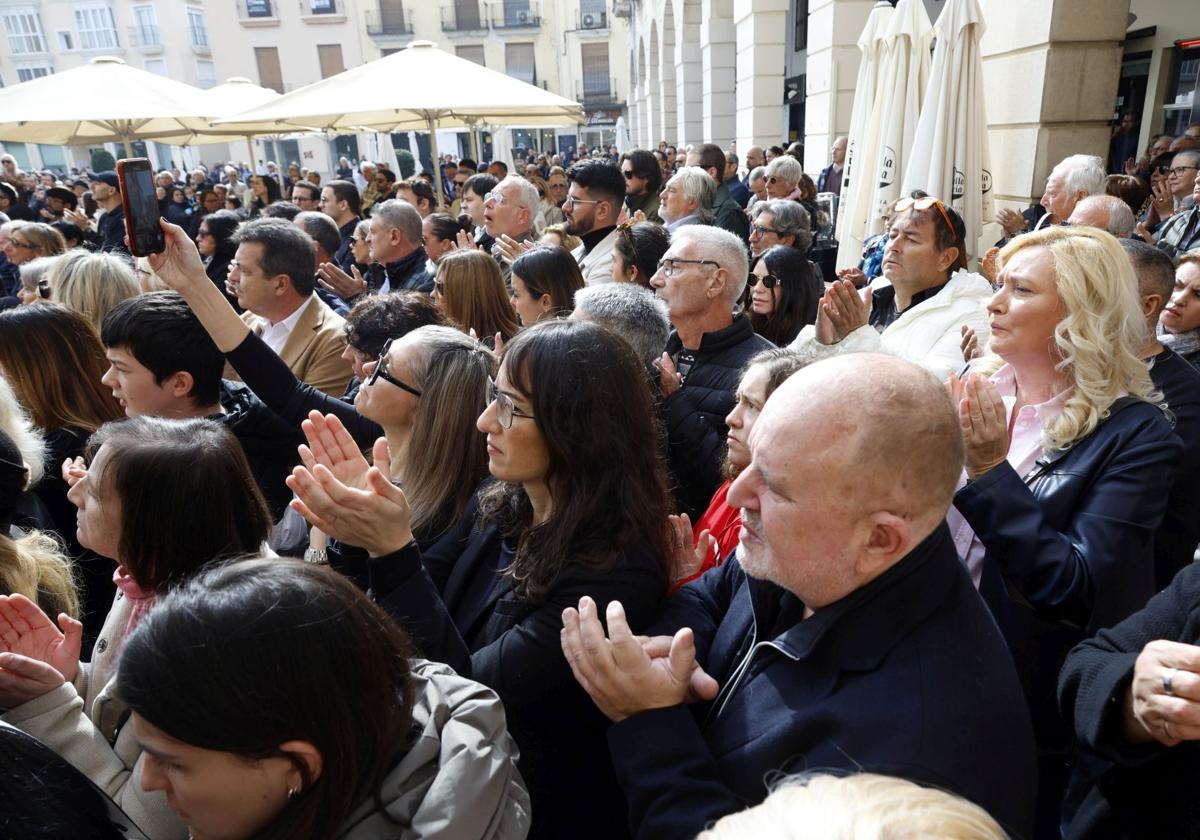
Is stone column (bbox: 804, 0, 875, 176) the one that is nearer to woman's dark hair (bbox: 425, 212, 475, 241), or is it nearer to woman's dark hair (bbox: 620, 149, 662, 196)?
woman's dark hair (bbox: 620, 149, 662, 196)

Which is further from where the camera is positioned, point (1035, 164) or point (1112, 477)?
point (1035, 164)

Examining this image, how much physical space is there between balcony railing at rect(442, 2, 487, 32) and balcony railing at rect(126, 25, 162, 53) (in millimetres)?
16027

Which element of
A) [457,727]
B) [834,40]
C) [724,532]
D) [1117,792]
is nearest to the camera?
[457,727]

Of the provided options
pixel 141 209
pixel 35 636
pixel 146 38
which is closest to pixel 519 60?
pixel 146 38

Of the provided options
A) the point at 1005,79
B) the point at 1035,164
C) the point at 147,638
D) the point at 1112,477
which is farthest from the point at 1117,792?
the point at 1005,79

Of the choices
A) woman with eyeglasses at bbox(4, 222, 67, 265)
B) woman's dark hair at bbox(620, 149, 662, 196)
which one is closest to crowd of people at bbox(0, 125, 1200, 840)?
woman with eyeglasses at bbox(4, 222, 67, 265)

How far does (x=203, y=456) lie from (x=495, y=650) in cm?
83

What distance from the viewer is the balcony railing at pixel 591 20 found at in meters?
50.0

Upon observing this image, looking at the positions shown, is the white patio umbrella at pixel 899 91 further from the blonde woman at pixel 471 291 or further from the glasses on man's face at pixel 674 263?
the blonde woman at pixel 471 291

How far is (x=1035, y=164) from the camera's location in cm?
611

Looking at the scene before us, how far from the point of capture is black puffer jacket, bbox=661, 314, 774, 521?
112 inches

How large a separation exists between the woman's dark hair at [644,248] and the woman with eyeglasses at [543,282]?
0.55m

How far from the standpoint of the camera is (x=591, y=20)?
50.0 meters

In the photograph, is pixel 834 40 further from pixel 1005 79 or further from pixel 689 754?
pixel 689 754
